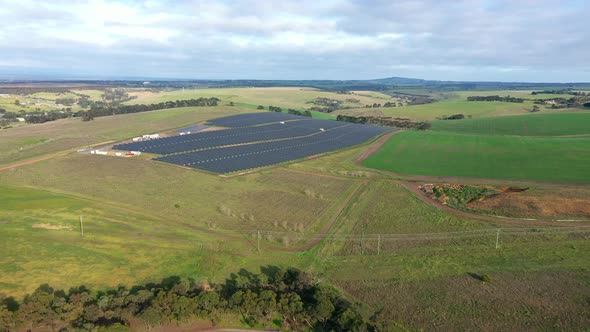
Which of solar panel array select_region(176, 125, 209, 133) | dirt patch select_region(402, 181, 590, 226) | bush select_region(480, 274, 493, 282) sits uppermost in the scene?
solar panel array select_region(176, 125, 209, 133)

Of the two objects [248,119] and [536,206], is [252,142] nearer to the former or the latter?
[248,119]

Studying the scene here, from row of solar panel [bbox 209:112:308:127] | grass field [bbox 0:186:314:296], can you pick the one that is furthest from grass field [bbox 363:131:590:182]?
grass field [bbox 0:186:314:296]

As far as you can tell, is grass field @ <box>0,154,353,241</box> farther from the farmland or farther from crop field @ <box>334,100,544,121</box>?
crop field @ <box>334,100,544,121</box>

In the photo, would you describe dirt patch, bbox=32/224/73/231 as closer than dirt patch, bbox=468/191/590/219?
Yes

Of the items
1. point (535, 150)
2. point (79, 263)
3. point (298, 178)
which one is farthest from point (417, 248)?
point (535, 150)

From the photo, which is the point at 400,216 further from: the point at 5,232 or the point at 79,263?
the point at 5,232

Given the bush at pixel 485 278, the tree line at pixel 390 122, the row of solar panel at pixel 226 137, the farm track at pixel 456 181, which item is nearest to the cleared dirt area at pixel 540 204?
the farm track at pixel 456 181

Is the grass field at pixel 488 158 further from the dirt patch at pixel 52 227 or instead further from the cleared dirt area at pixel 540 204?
the dirt patch at pixel 52 227
